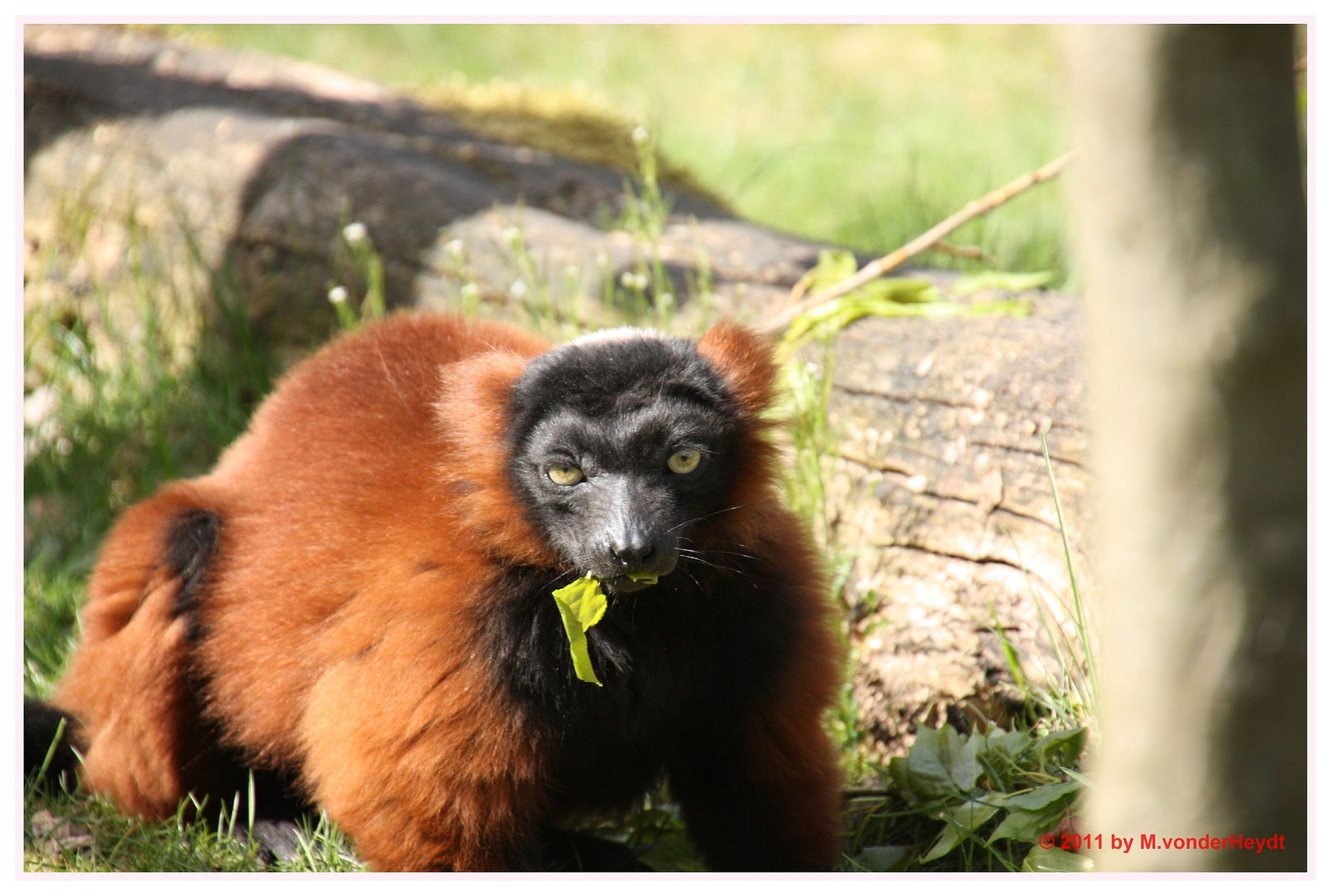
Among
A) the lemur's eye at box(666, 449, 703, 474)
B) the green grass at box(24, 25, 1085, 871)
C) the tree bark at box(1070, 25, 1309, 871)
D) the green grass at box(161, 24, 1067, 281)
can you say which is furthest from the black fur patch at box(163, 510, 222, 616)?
the green grass at box(161, 24, 1067, 281)

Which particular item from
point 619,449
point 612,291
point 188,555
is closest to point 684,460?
point 619,449

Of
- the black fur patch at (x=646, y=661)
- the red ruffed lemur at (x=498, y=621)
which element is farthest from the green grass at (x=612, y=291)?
the black fur patch at (x=646, y=661)

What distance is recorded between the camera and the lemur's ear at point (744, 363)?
3002 mm

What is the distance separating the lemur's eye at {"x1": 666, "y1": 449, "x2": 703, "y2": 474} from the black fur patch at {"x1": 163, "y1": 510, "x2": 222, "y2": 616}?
152 cm

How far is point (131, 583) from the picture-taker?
135 inches

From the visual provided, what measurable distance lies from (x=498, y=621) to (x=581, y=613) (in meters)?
0.24

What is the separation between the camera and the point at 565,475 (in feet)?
9.20

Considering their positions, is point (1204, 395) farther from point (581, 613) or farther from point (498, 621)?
point (498, 621)

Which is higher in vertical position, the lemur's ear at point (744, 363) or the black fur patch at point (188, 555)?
the lemur's ear at point (744, 363)

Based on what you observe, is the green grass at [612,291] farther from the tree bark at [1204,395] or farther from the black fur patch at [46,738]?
the tree bark at [1204,395]

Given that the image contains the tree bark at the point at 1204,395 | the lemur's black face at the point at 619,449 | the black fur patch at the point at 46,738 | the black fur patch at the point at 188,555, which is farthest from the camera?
the black fur patch at the point at 46,738

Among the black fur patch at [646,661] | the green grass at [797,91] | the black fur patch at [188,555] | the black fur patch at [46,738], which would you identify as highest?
the green grass at [797,91]
